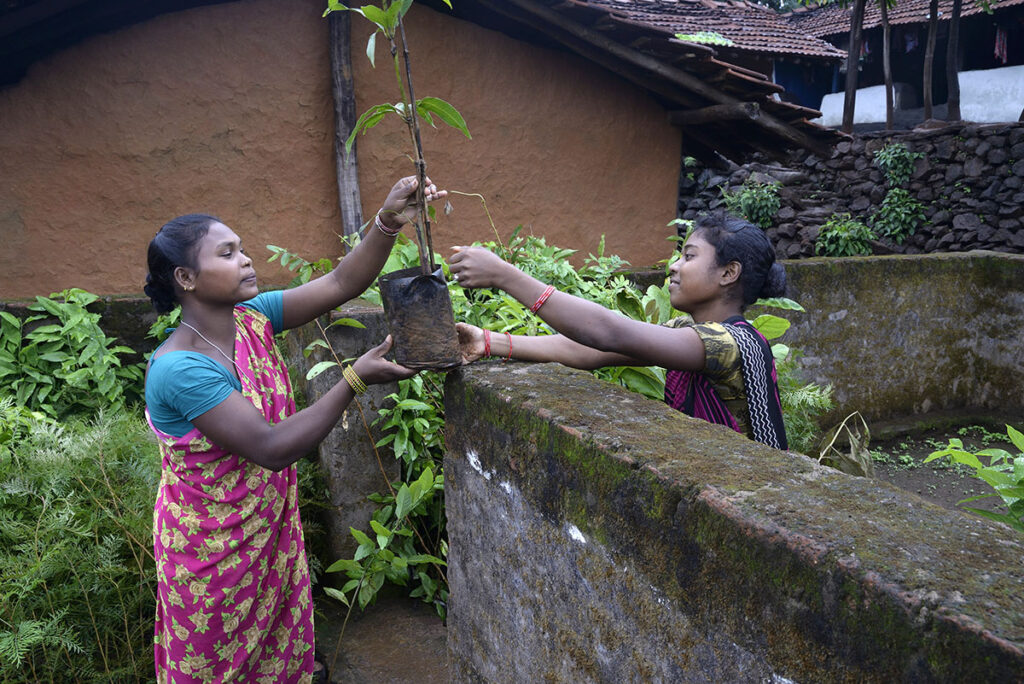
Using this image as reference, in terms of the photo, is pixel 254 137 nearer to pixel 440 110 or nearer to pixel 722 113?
pixel 722 113

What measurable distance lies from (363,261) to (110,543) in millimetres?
1291

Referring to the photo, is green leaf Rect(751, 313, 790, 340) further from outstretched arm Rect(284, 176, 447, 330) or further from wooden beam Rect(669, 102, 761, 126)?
wooden beam Rect(669, 102, 761, 126)

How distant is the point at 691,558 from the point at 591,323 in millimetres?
760

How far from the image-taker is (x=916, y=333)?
6000 millimetres

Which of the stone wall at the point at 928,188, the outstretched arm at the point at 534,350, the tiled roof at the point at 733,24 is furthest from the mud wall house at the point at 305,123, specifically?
the stone wall at the point at 928,188

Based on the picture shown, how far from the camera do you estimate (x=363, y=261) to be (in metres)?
2.30

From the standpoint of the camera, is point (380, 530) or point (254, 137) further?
point (254, 137)

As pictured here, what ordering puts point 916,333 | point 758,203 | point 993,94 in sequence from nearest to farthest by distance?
point 916,333, point 758,203, point 993,94

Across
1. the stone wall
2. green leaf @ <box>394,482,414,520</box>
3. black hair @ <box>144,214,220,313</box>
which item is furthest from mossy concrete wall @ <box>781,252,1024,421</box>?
the stone wall

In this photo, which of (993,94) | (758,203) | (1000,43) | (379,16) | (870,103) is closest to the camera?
(379,16)

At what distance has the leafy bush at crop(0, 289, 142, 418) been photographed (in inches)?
137

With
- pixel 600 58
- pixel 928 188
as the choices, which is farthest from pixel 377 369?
pixel 928 188

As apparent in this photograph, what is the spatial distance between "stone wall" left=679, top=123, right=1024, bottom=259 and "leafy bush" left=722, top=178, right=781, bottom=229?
16 centimetres

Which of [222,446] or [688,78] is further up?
[688,78]
